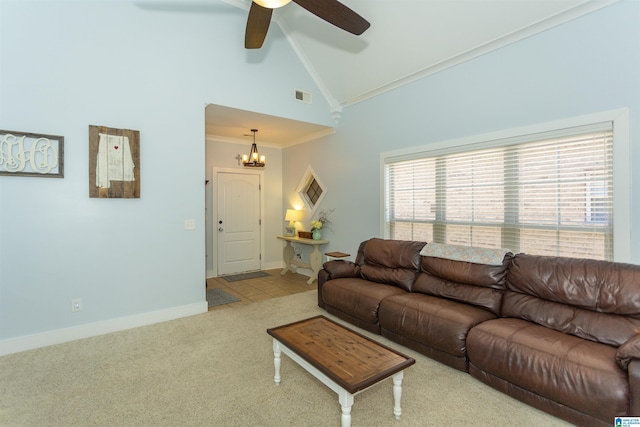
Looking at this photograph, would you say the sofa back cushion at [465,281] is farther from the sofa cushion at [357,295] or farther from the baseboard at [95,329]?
the baseboard at [95,329]

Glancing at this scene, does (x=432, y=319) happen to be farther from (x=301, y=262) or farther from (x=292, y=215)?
(x=292, y=215)

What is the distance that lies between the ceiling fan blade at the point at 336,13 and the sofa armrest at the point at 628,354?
9.64ft

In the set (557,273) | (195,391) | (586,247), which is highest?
(586,247)

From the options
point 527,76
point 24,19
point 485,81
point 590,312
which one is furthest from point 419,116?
point 24,19

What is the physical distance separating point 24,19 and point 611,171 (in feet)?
18.0

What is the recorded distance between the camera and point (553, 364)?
193cm

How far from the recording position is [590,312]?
2260mm

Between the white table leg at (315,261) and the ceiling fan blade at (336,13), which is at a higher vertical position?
the ceiling fan blade at (336,13)

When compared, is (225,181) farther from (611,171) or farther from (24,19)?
(611,171)

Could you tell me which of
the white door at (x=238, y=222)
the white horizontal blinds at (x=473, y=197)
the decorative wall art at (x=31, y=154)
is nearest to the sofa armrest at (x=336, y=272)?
the white horizontal blinds at (x=473, y=197)

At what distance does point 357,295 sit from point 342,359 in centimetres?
142

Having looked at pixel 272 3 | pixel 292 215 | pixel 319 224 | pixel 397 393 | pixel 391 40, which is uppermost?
pixel 391 40

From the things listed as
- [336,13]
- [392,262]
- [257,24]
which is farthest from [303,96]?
[392,262]

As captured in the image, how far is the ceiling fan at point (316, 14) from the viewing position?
239 cm
